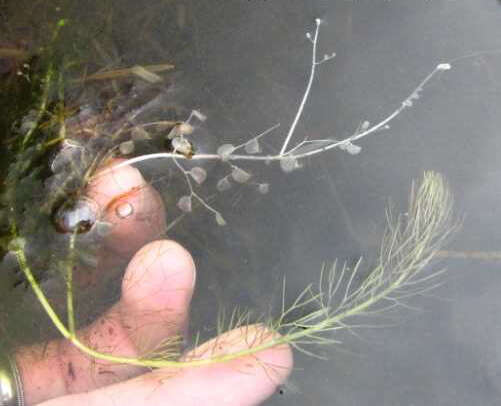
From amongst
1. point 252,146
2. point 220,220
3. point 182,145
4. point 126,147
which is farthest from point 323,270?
point 126,147

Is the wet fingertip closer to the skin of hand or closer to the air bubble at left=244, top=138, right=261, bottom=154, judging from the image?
the skin of hand

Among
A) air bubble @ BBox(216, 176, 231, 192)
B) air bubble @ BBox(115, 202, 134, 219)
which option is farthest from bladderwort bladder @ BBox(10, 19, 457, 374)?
air bubble @ BBox(115, 202, 134, 219)

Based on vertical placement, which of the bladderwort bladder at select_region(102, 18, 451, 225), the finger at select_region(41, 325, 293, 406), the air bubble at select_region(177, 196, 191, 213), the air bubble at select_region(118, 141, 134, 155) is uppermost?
the air bubble at select_region(118, 141, 134, 155)

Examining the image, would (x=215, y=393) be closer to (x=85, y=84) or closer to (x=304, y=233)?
(x=304, y=233)

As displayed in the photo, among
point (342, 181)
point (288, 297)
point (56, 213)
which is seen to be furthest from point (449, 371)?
point (56, 213)

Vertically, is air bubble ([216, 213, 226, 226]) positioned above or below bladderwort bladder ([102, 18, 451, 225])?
below

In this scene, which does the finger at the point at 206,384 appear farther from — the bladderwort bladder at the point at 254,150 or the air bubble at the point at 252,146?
the air bubble at the point at 252,146
